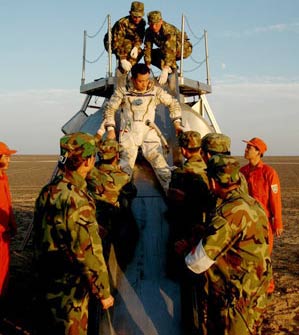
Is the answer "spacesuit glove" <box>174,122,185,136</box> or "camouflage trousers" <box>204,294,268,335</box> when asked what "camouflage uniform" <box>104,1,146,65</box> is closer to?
"spacesuit glove" <box>174,122,185,136</box>

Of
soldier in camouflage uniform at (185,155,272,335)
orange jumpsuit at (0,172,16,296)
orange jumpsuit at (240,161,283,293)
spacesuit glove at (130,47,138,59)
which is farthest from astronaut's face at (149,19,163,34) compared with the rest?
soldier in camouflage uniform at (185,155,272,335)

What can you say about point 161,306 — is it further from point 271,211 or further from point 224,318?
point 271,211

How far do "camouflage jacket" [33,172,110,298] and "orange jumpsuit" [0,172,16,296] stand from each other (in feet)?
7.17

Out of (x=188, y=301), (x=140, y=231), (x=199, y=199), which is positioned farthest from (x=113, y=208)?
(x=188, y=301)

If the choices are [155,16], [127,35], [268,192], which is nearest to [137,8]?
[155,16]

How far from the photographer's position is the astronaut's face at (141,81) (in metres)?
6.65

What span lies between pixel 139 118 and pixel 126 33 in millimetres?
2538

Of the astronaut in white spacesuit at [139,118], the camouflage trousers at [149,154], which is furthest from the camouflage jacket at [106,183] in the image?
the astronaut in white spacesuit at [139,118]

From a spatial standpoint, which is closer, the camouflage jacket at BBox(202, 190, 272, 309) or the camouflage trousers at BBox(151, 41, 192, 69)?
the camouflage jacket at BBox(202, 190, 272, 309)

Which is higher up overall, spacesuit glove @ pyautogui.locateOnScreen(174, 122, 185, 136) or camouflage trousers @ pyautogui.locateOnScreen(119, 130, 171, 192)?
spacesuit glove @ pyautogui.locateOnScreen(174, 122, 185, 136)

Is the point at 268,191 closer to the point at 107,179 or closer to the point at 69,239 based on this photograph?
the point at 107,179

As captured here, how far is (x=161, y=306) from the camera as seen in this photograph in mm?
4977

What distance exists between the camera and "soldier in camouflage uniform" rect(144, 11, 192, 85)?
827 cm

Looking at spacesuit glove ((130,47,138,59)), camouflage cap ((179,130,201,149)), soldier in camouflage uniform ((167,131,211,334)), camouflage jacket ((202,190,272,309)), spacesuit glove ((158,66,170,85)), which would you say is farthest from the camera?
spacesuit glove ((130,47,138,59))
